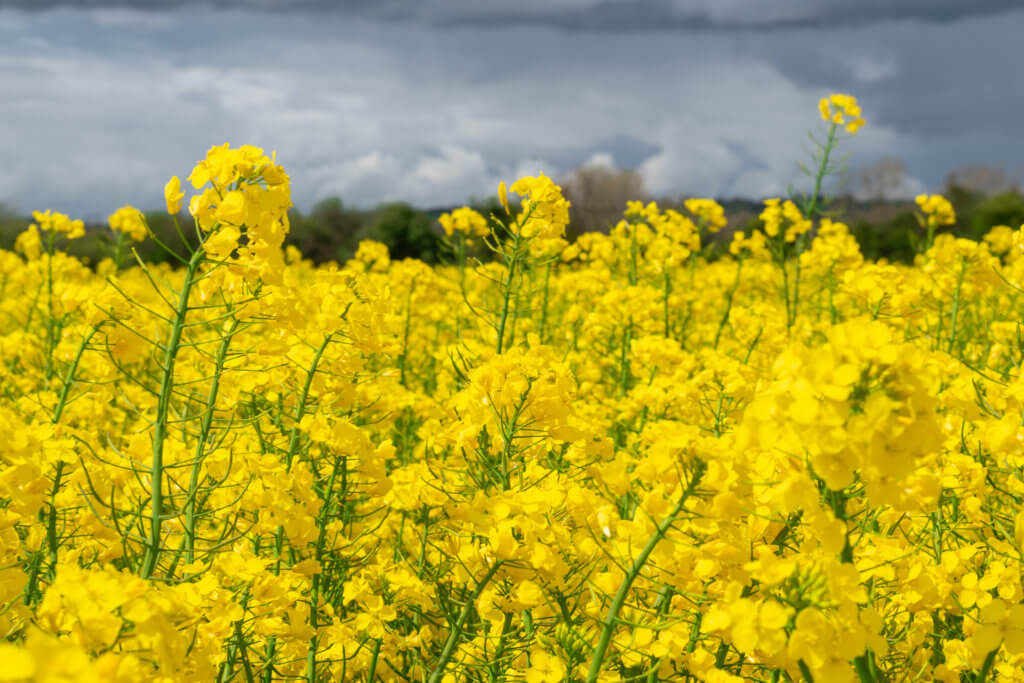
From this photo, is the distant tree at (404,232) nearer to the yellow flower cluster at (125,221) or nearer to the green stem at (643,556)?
the yellow flower cluster at (125,221)

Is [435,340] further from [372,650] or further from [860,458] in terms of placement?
[860,458]

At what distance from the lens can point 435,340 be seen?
6.95 metres

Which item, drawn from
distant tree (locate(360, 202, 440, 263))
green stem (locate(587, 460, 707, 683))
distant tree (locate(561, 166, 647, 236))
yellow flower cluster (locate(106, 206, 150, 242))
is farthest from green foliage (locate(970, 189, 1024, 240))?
green stem (locate(587, 460, 707, 683))

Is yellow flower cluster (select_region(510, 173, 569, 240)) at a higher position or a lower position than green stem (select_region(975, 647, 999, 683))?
higher

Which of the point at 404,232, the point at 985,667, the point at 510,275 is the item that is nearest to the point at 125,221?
the point at 510,275

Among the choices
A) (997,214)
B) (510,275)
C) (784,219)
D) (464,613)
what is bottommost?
(464,613)

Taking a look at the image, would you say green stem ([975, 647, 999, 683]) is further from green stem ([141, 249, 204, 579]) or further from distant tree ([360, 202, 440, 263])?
distant tree ([360, 202, 440, 263])

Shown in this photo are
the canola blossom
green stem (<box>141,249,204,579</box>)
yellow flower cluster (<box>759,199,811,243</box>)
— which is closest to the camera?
the canola blossom

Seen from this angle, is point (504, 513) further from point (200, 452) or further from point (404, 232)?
point (404, 232)

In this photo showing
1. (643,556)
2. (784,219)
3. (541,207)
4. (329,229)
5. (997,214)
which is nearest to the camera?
(643,556)

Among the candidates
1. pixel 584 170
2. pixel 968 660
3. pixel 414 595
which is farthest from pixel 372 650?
pixel 584 170

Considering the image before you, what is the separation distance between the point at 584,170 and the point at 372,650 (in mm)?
31311

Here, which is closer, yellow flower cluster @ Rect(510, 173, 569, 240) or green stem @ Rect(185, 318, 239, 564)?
green stem @ Rect(185, 318, 239, 564)

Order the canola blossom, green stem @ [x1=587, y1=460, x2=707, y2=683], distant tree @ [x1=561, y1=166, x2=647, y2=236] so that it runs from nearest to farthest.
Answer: the canola blossom < green stem @ [x1=587, y1=460, x2=707, y2=683] < distant tree @ [x1=561, y1=166, x2=647, y2=236]
